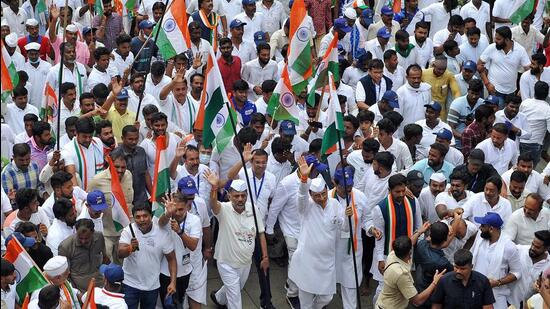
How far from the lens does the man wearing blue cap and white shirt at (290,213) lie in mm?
11141

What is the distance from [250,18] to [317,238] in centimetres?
614

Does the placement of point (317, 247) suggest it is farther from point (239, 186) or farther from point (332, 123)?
point (332, 123)

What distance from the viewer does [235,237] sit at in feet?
34.6

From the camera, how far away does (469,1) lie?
54.9 feet

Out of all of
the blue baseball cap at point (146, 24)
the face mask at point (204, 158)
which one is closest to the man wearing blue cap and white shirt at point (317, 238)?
the face mask at point (204, 158)

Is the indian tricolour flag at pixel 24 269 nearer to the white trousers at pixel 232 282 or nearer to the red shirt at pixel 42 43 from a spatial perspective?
the white trousers at pixel 232 282

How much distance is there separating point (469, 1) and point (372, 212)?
22.8ft

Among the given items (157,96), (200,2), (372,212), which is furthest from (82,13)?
(372,212)

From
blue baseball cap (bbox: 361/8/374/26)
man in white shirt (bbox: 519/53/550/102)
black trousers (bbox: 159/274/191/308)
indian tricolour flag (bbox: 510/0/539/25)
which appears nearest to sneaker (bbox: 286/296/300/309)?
black trousers (bbox: 159/274/191/308)

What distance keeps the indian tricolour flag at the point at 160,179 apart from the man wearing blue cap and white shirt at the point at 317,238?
4.33 feet

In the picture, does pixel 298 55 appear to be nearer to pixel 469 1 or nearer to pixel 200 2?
pixel 200 2

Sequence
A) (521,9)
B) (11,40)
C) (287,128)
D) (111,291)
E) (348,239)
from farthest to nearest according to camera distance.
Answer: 1. (521,9)
2. (11,40)
3. (287,128)
4. (348,239)
5. (111,291)

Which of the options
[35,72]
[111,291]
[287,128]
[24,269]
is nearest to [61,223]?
[24,269]

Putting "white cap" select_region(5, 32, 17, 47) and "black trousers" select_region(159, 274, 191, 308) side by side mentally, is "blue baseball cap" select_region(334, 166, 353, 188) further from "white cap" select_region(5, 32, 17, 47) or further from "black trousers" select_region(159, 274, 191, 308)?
"white cap" select_region(5, 32, 17, 47)
